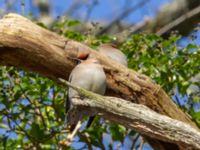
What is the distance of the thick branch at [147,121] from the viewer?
11.5 ft

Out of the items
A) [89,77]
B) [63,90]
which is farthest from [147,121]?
[63,90]

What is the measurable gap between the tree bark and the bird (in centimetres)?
14

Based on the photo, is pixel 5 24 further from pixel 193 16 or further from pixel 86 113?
pixel 193 16

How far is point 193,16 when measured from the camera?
5.62 meters

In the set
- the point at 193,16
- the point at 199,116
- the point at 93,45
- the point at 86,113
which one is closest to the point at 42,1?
the point at 193,16

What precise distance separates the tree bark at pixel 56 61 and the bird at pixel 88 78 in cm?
14

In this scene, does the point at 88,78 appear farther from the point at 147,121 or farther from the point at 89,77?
the point at 147,121

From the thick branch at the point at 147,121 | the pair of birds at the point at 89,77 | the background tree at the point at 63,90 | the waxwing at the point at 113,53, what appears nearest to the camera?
the thick branch at the point at 147,121

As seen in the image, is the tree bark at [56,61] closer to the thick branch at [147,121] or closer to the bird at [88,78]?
the bird at [88,78]

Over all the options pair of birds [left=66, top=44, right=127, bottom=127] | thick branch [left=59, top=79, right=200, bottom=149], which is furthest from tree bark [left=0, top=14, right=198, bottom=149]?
thick branch [left=59, top=79, right=200, bottom=149]

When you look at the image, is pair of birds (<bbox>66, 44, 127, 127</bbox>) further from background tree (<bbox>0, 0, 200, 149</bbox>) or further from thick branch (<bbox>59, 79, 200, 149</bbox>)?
background tree (<bbox>0, 0, 200, 149</bbox>)

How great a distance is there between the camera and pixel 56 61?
3771mm

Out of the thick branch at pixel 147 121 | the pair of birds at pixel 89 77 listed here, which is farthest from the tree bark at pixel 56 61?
the thick branch at pixel 147 121

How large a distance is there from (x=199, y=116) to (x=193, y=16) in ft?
4.71
